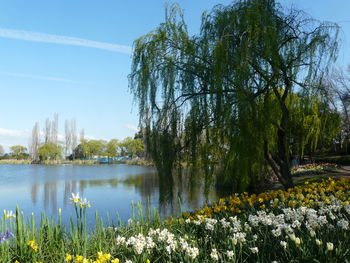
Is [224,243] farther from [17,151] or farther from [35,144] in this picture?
[17,151]

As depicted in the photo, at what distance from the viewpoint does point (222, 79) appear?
16.6 ft

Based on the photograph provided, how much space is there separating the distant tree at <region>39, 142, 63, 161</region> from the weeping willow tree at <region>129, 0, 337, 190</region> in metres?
59.5

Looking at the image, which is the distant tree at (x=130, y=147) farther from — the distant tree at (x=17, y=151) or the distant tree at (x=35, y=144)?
the distant tree at (x=17, y=151)

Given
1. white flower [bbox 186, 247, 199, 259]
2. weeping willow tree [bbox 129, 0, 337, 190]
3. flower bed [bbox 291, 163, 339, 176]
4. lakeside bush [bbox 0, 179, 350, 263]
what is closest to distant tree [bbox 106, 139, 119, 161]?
flower bed [bbox 291, 163, 339, 176]

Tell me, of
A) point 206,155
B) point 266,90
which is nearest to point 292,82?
point 266,90

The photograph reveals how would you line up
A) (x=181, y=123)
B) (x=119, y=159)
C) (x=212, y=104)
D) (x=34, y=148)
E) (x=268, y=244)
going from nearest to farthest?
(x=268, y=244) < (x=212, y=104) < (x=181, y=123) < (x=34, y=148) < (x=119, y=159)

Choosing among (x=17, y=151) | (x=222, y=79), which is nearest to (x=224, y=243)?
(x=222, y=79)

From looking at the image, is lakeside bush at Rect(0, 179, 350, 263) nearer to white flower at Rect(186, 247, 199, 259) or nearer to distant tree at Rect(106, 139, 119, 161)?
white flower at Rect(186, 247, 199, 259)

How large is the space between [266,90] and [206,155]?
167 cm

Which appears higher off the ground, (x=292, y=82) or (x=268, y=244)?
(x=292, y=82)

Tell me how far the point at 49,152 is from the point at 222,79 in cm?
6088

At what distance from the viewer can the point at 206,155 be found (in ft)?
18.2

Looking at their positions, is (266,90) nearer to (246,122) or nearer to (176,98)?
(246,122)

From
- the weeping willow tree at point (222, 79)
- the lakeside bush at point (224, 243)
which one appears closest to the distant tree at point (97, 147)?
the weeping willow tree at point (222, 79)
